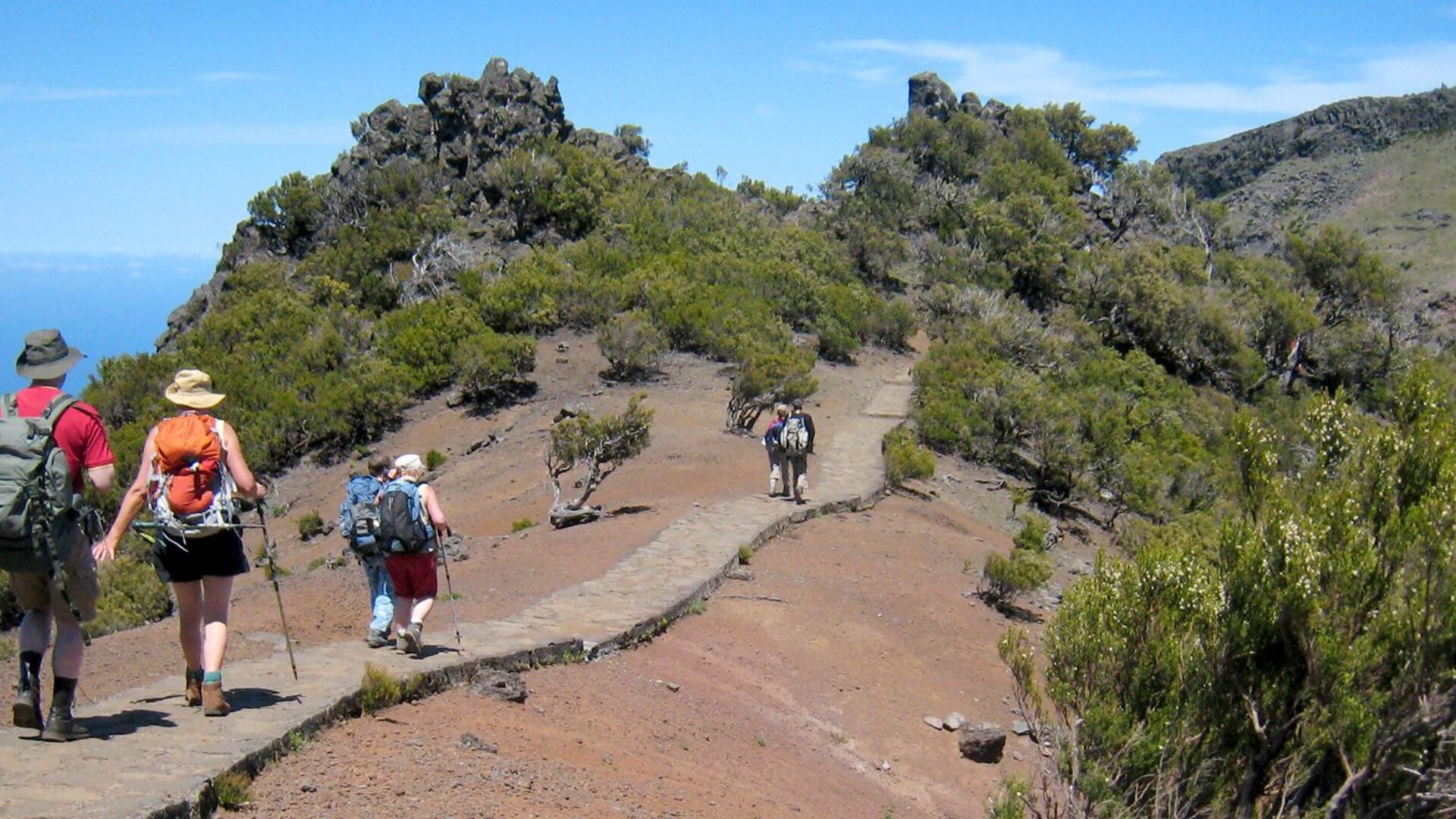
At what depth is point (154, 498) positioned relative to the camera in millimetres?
5648

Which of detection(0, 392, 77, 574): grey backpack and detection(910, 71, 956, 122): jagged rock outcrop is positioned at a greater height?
detection(910, 71, 956, 122): jagged rock outcrop

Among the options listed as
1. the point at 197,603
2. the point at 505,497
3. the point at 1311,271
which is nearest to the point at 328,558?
the point at 505,497

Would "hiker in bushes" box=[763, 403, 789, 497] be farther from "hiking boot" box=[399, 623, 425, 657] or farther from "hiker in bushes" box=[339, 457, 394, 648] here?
"hiking boot" box=[399, 623, 425, 657]

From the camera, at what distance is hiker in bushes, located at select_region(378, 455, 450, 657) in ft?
24.1

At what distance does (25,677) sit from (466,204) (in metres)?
36.1

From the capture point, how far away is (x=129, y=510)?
552 centimetres

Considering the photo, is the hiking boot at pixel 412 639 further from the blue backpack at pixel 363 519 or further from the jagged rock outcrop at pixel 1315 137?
the jagged rock outcrop at pixel 1315 137

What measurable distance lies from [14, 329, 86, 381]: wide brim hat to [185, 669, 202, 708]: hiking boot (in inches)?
62.4

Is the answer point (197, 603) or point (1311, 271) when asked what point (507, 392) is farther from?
point (1311, 271)

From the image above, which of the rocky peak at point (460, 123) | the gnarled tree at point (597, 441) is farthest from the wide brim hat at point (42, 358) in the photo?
the rocky peak at point (460, 123)

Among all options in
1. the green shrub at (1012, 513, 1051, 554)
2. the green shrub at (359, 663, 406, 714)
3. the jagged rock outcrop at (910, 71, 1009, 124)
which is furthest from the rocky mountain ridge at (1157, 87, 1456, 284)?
the green shrub at (359, 663, 406, 714)

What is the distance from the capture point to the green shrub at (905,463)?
62.6 ft

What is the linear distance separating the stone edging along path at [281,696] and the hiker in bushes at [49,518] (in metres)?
0.29

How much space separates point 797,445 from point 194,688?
994 cm
